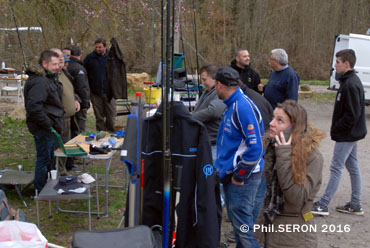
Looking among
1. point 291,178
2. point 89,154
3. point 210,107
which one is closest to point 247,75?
point 210,107

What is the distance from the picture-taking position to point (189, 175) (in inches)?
118

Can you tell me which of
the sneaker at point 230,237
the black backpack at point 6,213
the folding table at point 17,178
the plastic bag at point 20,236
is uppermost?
the plastic bag at point 20,236

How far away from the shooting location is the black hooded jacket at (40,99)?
4918mm

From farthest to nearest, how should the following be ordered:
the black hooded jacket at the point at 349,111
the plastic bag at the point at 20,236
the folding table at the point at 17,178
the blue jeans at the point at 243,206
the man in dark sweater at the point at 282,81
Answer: the man in dark sweater at the point at 282,81 < the folding table at the point at 17,178 < the black hooded jacket at the point at 349,111 < the blue jeans at the point at 243,206 < the plastic bag at the point at 20,236

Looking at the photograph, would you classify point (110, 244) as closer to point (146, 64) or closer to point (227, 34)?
point (146, 64)

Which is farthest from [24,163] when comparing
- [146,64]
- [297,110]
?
[146,64]

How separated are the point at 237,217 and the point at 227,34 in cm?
1947

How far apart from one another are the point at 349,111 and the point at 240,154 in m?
1.91

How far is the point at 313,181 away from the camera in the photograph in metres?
2.82

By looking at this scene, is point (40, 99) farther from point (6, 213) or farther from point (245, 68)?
point (245, 68)

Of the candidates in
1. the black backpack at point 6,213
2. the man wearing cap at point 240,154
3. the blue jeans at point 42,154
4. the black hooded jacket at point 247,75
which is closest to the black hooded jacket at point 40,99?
the blue jeans at point 42,154

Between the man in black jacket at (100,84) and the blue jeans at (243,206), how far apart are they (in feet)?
15.9

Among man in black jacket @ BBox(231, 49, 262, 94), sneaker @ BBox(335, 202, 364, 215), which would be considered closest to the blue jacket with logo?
sneaker @ BBox(335, 202, 364, 215)

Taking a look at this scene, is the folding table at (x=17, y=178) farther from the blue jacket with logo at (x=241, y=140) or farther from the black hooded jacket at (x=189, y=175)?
the blue jacket with logo at (x=241, y=140)
